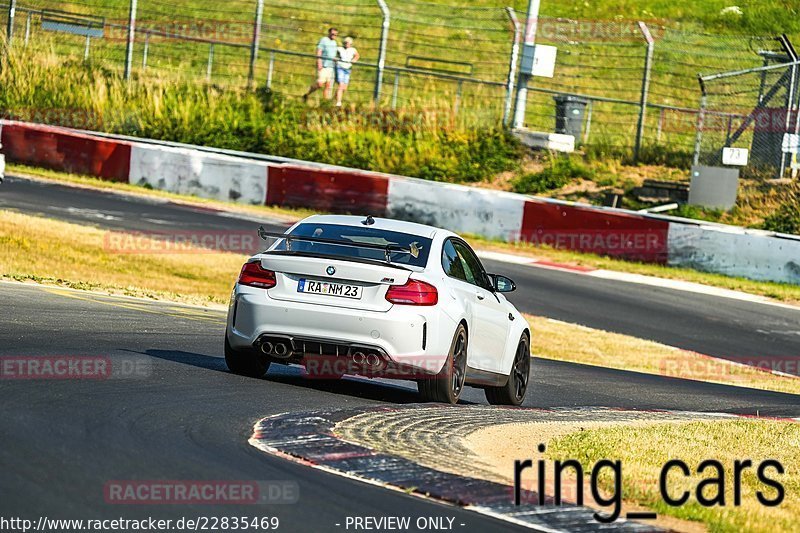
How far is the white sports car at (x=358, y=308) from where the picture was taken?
975 cm

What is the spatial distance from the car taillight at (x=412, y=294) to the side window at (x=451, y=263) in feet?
1.83

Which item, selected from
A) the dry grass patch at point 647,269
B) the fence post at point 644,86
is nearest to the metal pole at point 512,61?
the fence post at point 644,86

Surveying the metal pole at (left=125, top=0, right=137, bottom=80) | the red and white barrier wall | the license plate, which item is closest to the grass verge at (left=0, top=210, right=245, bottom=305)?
the red and white barrier wall

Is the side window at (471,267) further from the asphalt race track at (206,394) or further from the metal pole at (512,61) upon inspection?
the metal pole at (512,61)

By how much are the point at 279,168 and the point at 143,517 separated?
21491 mm

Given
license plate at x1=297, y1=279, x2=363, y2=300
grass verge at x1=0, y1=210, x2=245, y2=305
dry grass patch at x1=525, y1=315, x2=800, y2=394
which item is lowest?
dry grass patch at x1=525, y1=315, x2=800, y2=394

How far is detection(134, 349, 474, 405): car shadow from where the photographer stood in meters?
10.6

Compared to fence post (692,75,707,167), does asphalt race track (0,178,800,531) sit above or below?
below

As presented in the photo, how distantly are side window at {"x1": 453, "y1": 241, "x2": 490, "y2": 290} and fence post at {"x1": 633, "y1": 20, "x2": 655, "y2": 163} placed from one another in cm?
1614

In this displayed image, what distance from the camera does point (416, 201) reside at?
2539 cm

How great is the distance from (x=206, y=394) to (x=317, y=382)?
1865mm

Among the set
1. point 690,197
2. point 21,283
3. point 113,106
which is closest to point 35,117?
point 113,106

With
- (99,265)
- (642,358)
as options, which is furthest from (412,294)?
(99,265)

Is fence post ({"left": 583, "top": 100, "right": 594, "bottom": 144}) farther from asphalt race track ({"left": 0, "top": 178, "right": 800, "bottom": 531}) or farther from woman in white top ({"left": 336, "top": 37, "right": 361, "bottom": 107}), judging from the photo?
asphalt race track ({"left": 0, "top": 178, "right": 800, "bottom": 531})
